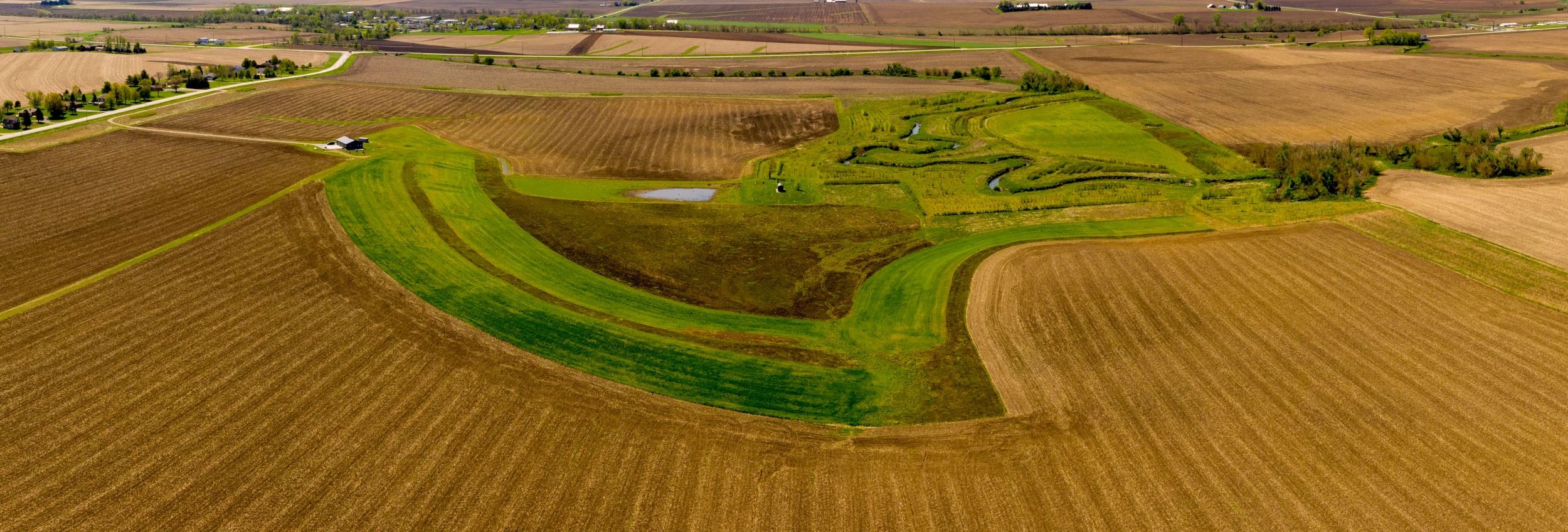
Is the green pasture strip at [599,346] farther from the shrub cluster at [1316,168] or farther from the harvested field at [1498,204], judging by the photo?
the shrub cluster at [1316,168]

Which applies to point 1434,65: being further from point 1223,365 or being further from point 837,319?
point 837,319

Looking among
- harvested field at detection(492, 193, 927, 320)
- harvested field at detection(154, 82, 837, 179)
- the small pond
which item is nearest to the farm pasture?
harvested field at detection(154, 82, 837, 179)

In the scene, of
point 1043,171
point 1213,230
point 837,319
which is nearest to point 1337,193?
point 1213,230

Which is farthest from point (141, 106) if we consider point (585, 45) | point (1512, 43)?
point (1512, 43)

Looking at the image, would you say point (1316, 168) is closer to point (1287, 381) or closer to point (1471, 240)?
point (1471, 240)

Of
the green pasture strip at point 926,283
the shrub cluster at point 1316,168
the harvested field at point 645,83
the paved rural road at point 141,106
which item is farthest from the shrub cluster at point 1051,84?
the paved rural road at point 141,106

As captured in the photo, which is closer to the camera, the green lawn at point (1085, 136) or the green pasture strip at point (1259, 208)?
the green pasture strip at point (1259, 208)
